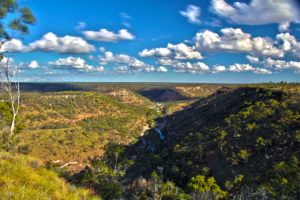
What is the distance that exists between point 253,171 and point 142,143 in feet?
168

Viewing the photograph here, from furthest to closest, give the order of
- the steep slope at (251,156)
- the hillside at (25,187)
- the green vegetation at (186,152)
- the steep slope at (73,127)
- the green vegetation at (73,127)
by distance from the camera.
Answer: the green vegetation at (73,127) → the steep slope at (73,127) → the steep slope at (251,156) → the green vegetation at (186,152) → the hillside at (25,187)

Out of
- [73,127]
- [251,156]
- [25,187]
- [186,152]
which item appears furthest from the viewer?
[73,127]

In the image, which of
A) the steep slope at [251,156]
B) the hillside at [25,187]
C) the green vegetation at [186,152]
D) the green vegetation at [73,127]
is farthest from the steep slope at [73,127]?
the hillside at [25,187]

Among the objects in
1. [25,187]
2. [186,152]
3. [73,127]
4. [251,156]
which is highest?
[25,187]

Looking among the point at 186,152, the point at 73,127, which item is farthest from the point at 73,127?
the point at 186,152

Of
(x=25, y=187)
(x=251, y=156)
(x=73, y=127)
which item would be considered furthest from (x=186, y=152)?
(x=73, y=127)

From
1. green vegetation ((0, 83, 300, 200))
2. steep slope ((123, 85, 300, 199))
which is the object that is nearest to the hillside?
green vegetation ((0, 83, 300, 200))

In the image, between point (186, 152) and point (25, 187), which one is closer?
point (25, 187)

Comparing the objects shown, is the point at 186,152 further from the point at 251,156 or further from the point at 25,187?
the point at 25,187

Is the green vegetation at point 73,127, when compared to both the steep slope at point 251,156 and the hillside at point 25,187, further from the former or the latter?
the hillside at point 25,187

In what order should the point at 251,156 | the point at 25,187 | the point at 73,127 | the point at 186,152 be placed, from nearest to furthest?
the point at 25,187
the point at 251,156
the point at 186,152
the point at 73,127

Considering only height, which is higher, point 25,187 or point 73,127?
point 25,187

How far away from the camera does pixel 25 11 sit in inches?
486

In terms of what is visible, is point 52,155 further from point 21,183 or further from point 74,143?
point 21,183
